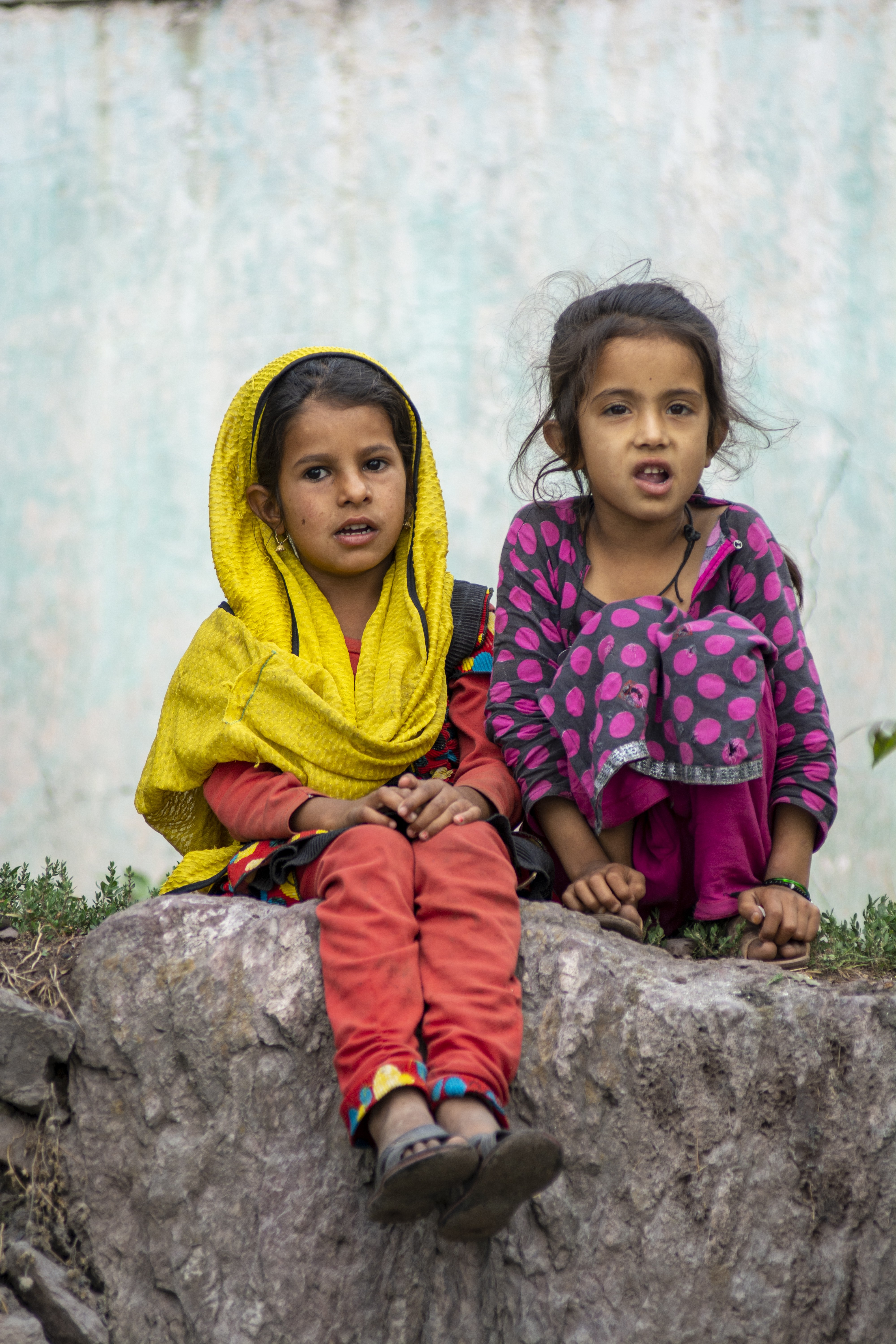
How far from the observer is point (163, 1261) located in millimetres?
2404

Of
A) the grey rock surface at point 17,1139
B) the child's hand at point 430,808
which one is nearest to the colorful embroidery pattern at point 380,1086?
the child's hand at point 430,808

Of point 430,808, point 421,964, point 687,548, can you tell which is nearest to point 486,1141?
point 421,964

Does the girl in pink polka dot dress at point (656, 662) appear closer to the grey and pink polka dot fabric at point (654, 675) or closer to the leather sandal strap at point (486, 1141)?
the grey and pink polka dot fabric at point (654, 675)

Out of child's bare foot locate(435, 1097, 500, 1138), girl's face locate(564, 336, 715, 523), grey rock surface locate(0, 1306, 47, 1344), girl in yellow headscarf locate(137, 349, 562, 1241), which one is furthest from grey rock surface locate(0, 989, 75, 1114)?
girl's face locate(564, 336, 715, 523)

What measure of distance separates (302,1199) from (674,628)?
4.42 feet

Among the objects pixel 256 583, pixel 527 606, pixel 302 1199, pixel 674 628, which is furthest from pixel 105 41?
pixel 302 1199

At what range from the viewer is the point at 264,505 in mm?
3291

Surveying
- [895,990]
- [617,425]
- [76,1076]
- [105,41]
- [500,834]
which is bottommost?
[76,1076]

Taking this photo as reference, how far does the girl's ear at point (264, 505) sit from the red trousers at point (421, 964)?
1.04 meters

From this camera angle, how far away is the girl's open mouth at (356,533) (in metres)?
3.13

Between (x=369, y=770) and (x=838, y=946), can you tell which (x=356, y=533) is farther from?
(x=838, y=946)

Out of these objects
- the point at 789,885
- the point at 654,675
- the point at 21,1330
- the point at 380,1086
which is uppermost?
the point at 654,675

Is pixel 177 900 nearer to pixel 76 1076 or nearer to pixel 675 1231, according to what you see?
pixel 76 1076

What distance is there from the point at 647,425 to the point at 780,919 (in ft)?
3.72
